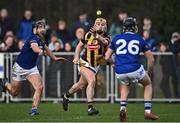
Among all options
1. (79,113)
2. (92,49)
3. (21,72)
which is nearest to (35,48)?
(21,72)

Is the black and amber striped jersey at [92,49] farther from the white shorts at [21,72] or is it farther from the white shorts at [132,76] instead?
the white shorts at [132,76]

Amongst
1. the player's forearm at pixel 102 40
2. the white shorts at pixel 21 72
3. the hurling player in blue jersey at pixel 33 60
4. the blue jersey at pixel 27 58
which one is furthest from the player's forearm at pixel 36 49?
the player's forearm at pixel 102 40

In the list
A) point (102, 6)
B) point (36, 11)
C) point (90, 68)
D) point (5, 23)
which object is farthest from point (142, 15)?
point (90, 68)

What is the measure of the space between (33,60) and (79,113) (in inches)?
64.0

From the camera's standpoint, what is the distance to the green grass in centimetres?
2055

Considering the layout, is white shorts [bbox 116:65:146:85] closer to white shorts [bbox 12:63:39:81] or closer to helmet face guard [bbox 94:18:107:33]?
helmet face guard [bbox 94:18:107:33]

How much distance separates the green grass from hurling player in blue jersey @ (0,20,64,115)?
1.97 ft

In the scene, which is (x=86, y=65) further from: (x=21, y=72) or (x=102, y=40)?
(x=21, y=72)

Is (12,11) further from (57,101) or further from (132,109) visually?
(132,109)

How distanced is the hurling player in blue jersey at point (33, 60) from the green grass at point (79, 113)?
1.97ft

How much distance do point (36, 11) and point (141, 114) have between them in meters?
20.1

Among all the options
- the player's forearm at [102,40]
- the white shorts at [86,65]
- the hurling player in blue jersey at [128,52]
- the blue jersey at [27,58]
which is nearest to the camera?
the hurling player in blue jersey at [128,52]

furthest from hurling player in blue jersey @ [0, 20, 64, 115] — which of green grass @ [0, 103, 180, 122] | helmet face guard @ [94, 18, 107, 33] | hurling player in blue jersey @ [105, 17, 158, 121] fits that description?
hurling player in blue jersey @ [105, 17, 158, 121]

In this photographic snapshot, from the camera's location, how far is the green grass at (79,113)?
67.4 ft
